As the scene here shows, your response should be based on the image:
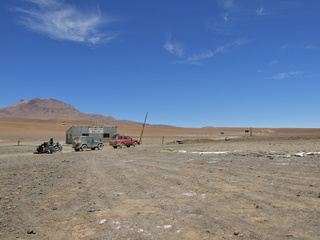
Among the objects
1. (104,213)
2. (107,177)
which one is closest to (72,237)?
(104,213)

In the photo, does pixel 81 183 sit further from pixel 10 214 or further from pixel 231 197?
pixel 231 197

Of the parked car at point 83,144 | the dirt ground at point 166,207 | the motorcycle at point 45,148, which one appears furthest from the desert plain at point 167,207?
the parked car at point 83,144

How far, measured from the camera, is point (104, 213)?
21.5 feet

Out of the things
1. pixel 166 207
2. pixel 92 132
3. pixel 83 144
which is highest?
pixel 92 132

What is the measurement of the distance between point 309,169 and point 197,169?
4.32 m

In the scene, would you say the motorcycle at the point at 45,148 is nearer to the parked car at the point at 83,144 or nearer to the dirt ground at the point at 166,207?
the parked car at the point at 83,144

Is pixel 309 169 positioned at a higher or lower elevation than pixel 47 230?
higher

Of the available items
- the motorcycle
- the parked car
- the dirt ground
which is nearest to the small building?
the parked car

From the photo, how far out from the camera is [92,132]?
52375 millimetres

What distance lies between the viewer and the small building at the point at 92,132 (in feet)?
167

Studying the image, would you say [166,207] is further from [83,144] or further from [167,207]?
[83,144]

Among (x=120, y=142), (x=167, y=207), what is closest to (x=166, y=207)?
(x=167, y=207)

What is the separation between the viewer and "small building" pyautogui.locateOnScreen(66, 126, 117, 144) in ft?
167

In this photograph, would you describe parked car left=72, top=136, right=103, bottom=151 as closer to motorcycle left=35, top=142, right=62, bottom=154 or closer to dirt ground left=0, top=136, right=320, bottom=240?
motorcycle left=35, top=142, right=62, bottom=154
